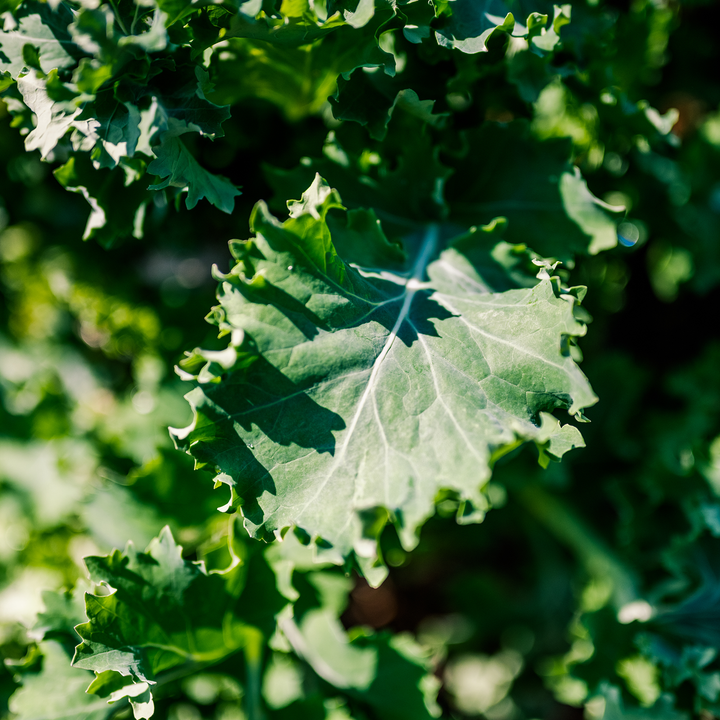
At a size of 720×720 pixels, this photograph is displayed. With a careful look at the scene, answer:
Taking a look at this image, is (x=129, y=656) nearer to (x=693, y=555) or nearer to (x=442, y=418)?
(x=442, y=418)

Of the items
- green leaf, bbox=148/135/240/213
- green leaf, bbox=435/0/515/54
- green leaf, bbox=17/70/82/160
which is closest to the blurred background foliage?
green leaf, bbox=435/0/515/54

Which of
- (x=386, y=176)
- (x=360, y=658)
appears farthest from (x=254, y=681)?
(x=386, y=176)

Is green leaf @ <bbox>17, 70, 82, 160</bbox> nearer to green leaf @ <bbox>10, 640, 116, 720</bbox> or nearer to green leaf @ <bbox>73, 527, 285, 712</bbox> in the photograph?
green leaf @ <bbox>73, 527, 285, 712</bbox>

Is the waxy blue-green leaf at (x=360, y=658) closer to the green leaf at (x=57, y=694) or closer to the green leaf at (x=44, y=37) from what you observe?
the green leaf at (x=57, y=694)

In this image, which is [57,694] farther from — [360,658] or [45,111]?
[45,111]

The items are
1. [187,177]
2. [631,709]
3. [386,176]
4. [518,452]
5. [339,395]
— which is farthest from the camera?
[518,452]

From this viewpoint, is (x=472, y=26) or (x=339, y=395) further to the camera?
(x=472, y=26)

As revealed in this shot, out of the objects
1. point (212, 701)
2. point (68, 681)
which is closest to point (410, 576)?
point (212, 701)
